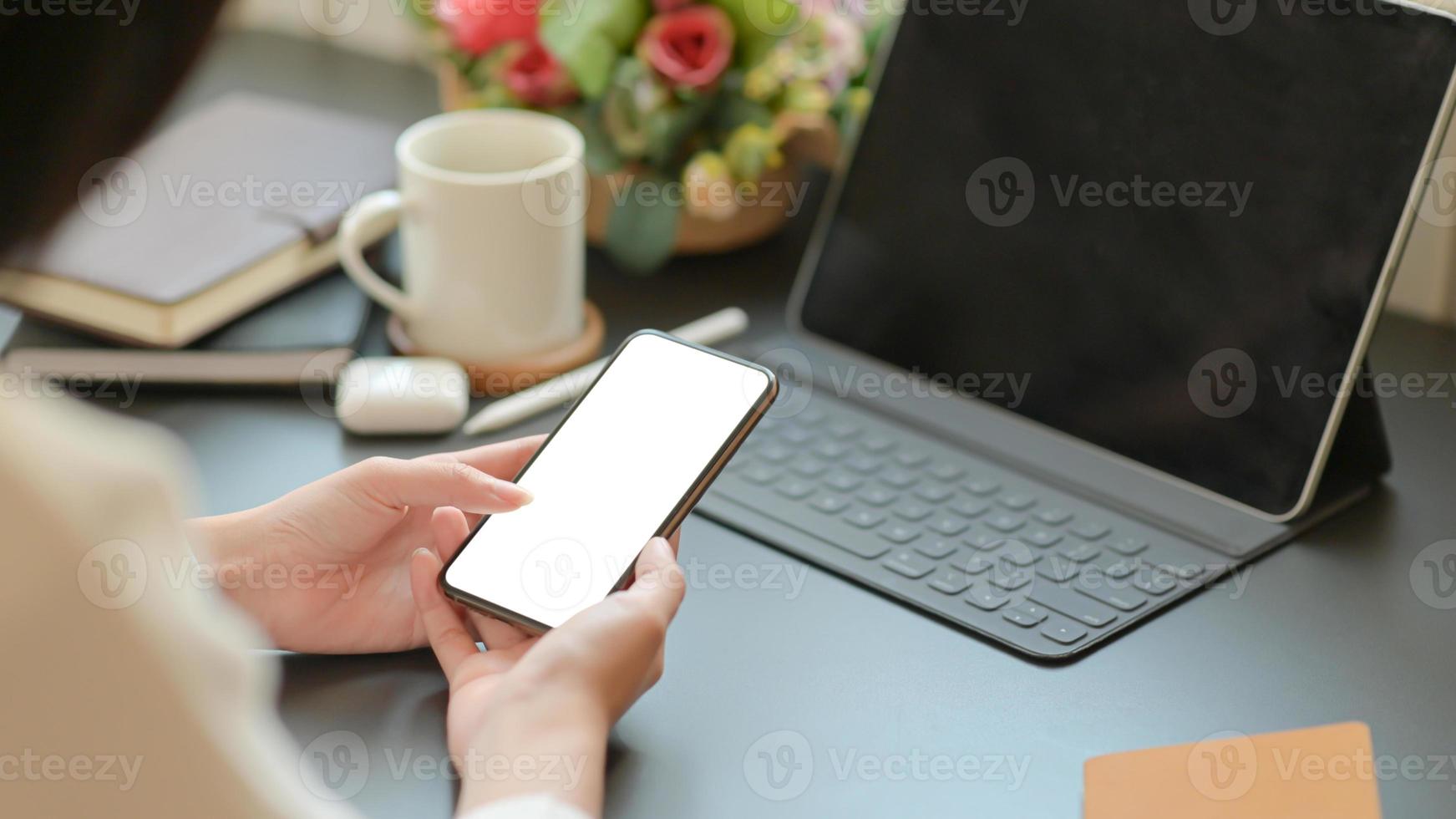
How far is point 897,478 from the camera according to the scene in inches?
29.8

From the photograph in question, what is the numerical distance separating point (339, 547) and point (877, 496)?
0.95 ft

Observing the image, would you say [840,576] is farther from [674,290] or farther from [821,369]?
[674,290]

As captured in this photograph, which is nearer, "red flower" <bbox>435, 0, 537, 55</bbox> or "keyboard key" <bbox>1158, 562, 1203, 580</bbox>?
"keyboard key" <bbox>1158, 562, 1203, 580</bbox>

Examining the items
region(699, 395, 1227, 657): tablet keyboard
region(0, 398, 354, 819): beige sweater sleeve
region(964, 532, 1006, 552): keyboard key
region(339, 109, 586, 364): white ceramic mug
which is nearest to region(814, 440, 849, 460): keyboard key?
region(699, 395, 1227, 657): tablet keyboard

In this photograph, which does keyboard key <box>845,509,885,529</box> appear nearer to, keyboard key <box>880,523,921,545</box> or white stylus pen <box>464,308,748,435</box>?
keyboard key <box>880,523,921,545</box>

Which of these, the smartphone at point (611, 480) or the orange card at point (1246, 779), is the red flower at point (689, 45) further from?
the orange card at point (1246, 779)

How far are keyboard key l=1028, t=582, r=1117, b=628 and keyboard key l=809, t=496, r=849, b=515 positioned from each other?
0.12 m

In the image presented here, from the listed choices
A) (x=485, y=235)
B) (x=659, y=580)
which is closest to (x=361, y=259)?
(x=485, y=235)

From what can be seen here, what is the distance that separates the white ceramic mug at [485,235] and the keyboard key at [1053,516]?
34 centimetres

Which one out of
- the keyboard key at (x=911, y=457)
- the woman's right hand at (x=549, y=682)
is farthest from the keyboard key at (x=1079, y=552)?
the woman's right hand at (x=549, y=682)

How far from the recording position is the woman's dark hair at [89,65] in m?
0.62

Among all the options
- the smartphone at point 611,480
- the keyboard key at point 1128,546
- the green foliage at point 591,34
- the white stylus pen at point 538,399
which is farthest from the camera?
the green foliage at point 591,34

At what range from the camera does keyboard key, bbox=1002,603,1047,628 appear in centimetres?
64

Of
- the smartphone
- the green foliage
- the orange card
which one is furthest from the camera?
the green foliage
